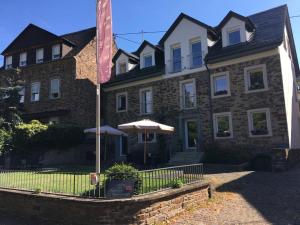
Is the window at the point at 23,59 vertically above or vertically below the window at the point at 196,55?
above

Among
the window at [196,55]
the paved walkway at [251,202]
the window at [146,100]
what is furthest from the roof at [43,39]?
the paved walkway at [251,202]

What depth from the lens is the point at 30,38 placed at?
96.8ft

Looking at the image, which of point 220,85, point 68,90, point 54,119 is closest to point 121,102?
point 68,90

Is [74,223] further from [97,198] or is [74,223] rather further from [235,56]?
[235,56]

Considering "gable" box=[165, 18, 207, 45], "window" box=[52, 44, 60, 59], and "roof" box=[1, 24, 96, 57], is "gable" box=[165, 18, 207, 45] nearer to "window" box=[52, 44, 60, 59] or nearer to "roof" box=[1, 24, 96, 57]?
"roof" box=[1, 24, 96, 57]

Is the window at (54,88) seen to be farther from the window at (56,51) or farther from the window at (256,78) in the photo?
the window at (256,78)

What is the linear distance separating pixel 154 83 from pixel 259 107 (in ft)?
26.7

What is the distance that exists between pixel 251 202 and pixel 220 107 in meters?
10.5

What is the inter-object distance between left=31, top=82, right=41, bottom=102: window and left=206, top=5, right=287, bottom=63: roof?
1561 centimetres

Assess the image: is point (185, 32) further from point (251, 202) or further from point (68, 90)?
point (251, 202)

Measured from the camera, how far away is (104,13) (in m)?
9.84

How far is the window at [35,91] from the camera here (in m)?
27.9

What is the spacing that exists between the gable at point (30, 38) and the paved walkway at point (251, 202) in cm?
2138

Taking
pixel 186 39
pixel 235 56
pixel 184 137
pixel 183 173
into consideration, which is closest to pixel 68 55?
pixel 186 39
